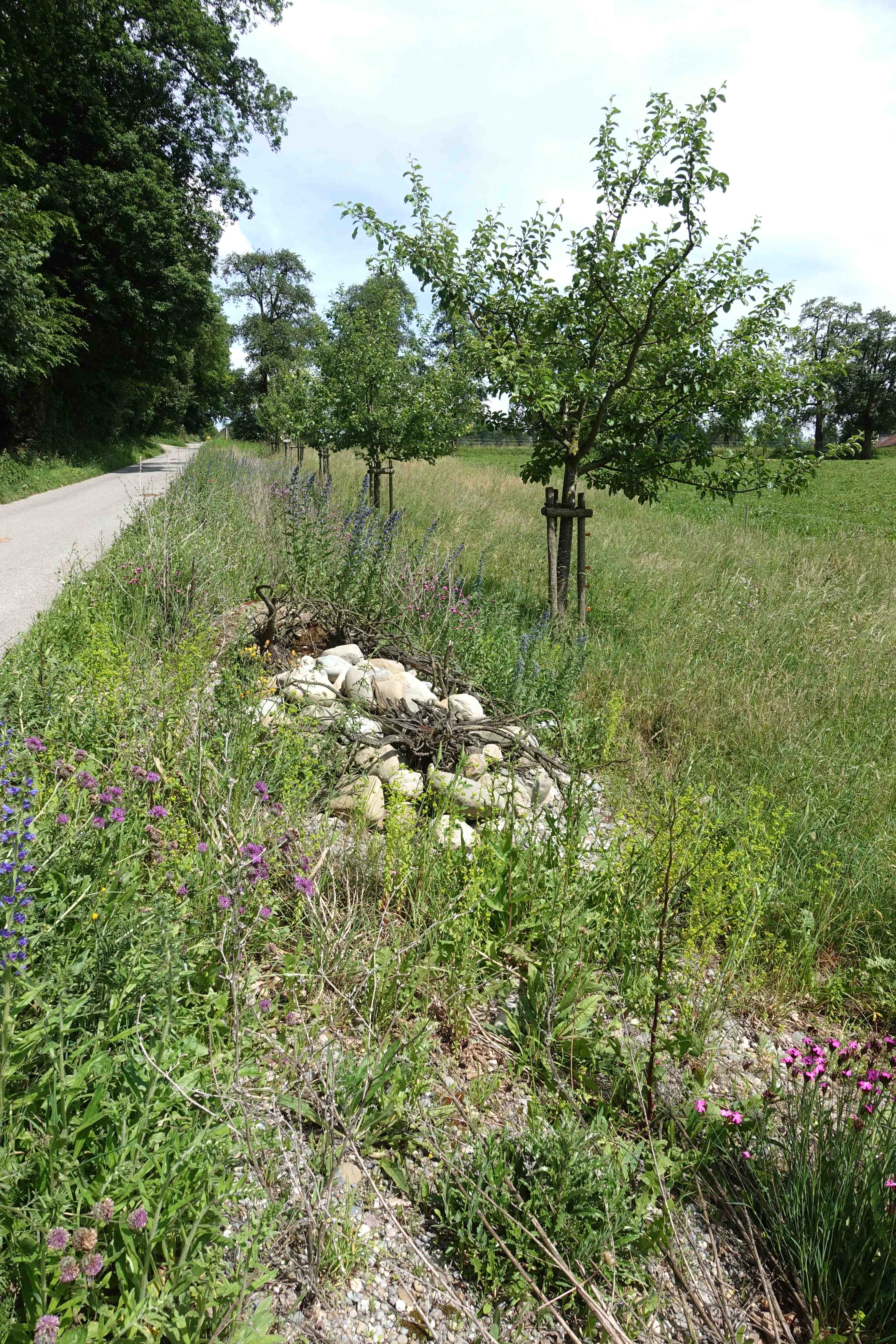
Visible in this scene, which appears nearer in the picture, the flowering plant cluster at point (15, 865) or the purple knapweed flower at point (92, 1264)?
the purple knapweed flower at point (92, 1264)

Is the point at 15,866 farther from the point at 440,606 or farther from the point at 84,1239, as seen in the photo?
the point at 440,606

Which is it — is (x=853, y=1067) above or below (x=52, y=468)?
below

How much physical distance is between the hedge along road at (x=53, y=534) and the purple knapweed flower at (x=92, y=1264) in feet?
13.0

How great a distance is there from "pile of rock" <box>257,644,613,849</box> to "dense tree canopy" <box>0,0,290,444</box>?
713 inches

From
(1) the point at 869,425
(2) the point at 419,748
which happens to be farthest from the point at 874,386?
(2) the point at 419,748

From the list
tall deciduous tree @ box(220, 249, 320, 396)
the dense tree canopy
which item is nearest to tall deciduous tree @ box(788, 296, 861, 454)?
the dense tree canopy

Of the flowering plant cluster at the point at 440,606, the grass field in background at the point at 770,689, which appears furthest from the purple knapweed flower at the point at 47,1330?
the flowering plant cluster at the point at 440,606

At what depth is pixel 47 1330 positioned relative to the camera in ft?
3.90

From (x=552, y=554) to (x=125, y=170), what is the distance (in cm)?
2351

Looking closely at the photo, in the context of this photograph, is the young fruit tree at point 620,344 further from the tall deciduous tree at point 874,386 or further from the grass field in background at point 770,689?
the tall deciduous tree at point 874,386

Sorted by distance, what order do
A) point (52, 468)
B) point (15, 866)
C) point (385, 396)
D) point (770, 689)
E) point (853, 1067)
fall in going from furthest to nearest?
→ point (52, 468)
point (385, 396)
point (770, 689)
point (853, 1067)
point (15, 866)

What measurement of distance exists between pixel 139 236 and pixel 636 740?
982 inches

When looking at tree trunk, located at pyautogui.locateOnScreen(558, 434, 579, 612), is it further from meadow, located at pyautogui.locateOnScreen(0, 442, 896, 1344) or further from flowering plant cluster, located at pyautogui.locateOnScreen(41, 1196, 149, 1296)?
flowering plant cluster, located at pyautogui.locateOnScreen(41, 1196, 149, 1296)

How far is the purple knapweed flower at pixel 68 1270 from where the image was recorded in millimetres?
1221
